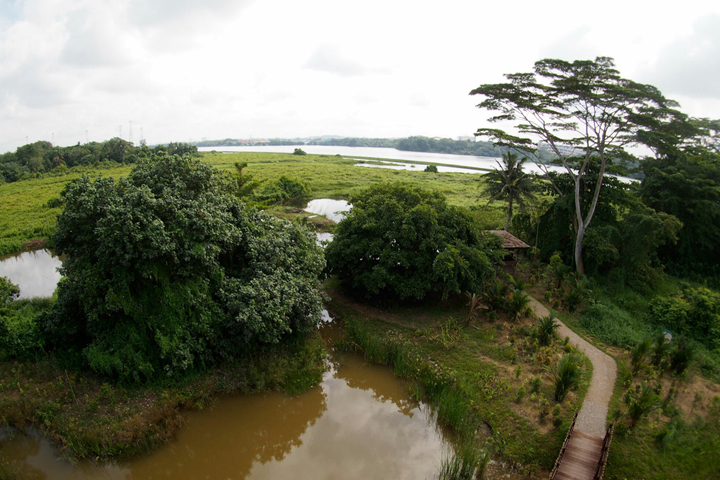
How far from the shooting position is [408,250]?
550 inches

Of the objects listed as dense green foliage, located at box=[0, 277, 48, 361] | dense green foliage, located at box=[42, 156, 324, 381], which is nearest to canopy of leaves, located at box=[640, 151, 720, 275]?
dense green foliage, located at box=[42, 156, 324, 381]

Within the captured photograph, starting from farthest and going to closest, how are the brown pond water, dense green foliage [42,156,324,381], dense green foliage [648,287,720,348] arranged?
dense green foliage [648,287,720,348], dense green foliage [42,156,324,381], the brown pond water

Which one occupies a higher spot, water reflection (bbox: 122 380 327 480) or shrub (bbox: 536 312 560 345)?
shrub (bbox: 536 312 560 345)

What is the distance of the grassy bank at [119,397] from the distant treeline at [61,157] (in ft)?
145

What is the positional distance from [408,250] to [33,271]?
60.3 feet

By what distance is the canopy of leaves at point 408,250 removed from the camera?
13.3 m

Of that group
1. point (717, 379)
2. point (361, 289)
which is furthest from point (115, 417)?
point (717, 379)

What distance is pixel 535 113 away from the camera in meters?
17.0

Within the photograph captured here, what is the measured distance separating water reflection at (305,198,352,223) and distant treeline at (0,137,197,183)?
986 inches

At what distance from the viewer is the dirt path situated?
29.2 ft

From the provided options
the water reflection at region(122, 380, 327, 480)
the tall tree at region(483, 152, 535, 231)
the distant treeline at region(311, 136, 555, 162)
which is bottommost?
the water reflection at region(122, 380, 327, 480)

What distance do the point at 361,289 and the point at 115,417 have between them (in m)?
8.73

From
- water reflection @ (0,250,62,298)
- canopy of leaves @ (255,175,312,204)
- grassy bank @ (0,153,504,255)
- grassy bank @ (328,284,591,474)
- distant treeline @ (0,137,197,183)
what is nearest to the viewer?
grassy bank @ (328,284,591,474)

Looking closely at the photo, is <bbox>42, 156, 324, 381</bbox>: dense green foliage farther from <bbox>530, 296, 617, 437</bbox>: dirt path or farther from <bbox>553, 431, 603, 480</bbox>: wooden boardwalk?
<bbox>530, 296, 617, 437</bbox>: dirt path
